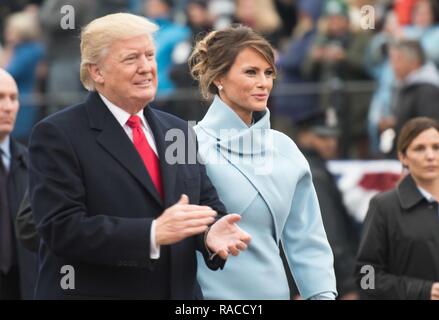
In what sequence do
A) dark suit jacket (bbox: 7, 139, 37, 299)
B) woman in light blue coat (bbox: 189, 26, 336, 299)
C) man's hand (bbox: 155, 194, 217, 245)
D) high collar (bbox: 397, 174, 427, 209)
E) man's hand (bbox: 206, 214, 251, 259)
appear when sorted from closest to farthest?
man's hand (bbox: 155, 194, 217, 245), man's hand (bbox: 206, 214, 251, 259), woman in light blue coat (bbox: 189, 26, 336, 299), high collar (bbox: 397, 174, 427, 209), dark suit jacket (bbox: 7, 139, 37, 299)

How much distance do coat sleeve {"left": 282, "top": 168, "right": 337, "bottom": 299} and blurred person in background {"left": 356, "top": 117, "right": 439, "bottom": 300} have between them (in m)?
1.55

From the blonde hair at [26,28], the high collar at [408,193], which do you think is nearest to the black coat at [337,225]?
the high collar at [408,193]

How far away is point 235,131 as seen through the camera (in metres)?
6.21

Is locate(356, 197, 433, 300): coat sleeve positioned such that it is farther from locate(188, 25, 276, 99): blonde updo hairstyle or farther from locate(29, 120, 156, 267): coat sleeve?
locate(29, 120, 156, 267): coat sleeve

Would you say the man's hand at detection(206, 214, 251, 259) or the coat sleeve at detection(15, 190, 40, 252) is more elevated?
the man's hand at detection(206, 214, 251, 259)

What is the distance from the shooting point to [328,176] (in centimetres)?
1044

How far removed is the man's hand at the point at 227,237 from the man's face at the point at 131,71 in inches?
24.9

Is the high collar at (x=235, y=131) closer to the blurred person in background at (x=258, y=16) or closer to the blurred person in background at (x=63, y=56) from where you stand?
the blurred person in background at (x=63, y=56)

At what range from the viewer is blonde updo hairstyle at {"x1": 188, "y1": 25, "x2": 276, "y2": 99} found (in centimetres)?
618

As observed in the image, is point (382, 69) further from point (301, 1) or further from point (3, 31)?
point (3, 31)

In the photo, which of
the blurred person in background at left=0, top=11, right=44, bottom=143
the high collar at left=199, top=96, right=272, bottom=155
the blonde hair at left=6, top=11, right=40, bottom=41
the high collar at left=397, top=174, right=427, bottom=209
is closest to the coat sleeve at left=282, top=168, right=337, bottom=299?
the high collar at left=199, top=96, right=272, bottom=155

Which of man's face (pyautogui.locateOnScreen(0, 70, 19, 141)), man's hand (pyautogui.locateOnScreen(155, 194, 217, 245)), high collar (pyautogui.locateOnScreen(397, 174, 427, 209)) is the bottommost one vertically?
high collar (pyautogui.locateOnScreen(397, 174, 427, 209))

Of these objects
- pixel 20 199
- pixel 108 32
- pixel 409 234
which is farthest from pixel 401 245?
pixel 108 32

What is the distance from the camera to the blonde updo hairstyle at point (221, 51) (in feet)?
20.3
